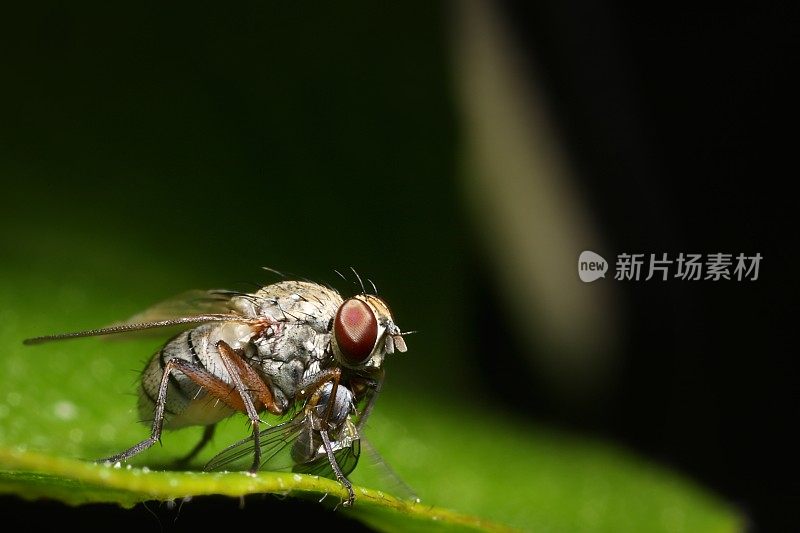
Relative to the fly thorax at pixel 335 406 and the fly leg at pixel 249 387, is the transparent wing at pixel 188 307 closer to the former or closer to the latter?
the fly leg at pixel 249 387

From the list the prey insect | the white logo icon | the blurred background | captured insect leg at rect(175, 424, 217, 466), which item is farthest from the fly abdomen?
the white logo icon

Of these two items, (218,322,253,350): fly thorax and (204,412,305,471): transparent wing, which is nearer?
(204,412,305,471): transparent wing

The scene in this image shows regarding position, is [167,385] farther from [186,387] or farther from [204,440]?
[204,440]

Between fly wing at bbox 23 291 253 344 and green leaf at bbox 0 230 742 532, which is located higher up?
fly wing at bbox 23 291 253 344

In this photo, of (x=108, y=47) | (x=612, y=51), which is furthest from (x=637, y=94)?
(x=108, y=47)

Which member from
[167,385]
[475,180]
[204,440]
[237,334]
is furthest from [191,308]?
[475,180]

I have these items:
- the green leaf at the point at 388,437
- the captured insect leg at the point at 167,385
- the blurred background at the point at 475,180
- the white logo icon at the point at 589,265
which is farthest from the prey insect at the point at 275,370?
the white logo icon at the point at 589,265

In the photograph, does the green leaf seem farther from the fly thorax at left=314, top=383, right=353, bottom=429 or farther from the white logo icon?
the white logo icon

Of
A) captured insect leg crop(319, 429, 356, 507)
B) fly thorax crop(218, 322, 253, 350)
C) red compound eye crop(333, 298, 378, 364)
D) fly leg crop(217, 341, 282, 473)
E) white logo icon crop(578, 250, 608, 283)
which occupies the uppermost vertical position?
white logo icon crop(578, 250, 608, 283)
